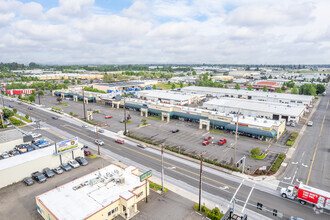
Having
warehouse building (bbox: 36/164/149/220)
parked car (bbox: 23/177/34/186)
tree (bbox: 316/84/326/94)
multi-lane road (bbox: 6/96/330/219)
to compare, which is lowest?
multi-lane road (bbox: 6/96/330/219)

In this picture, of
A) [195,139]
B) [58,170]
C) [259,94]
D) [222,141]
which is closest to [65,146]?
[58,170]

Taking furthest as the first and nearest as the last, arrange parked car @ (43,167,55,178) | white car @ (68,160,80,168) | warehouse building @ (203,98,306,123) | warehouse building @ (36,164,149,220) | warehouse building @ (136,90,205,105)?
warehouse building @ (136,90,205,105) < warehouse building @ (203,98,306,123) < white car @ (68,160,80,168) < parked car @ (43,167,55,178) < warehouse building @ (36,164,149,220)

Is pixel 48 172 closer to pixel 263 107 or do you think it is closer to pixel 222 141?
pixel 222 141

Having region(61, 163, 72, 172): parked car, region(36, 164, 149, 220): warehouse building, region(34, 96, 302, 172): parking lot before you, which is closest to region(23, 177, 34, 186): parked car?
region(61, 163, 72, 172): parked car

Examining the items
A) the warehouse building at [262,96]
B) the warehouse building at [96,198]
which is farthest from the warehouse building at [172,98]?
the warehouse building at [96,198]

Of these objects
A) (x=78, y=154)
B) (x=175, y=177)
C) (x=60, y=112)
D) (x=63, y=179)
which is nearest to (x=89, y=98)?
(x=60, y=112)

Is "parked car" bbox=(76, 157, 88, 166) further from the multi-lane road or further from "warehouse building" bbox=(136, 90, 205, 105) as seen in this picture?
"warehouse building" bbox=(136, 90, 205, 105)
